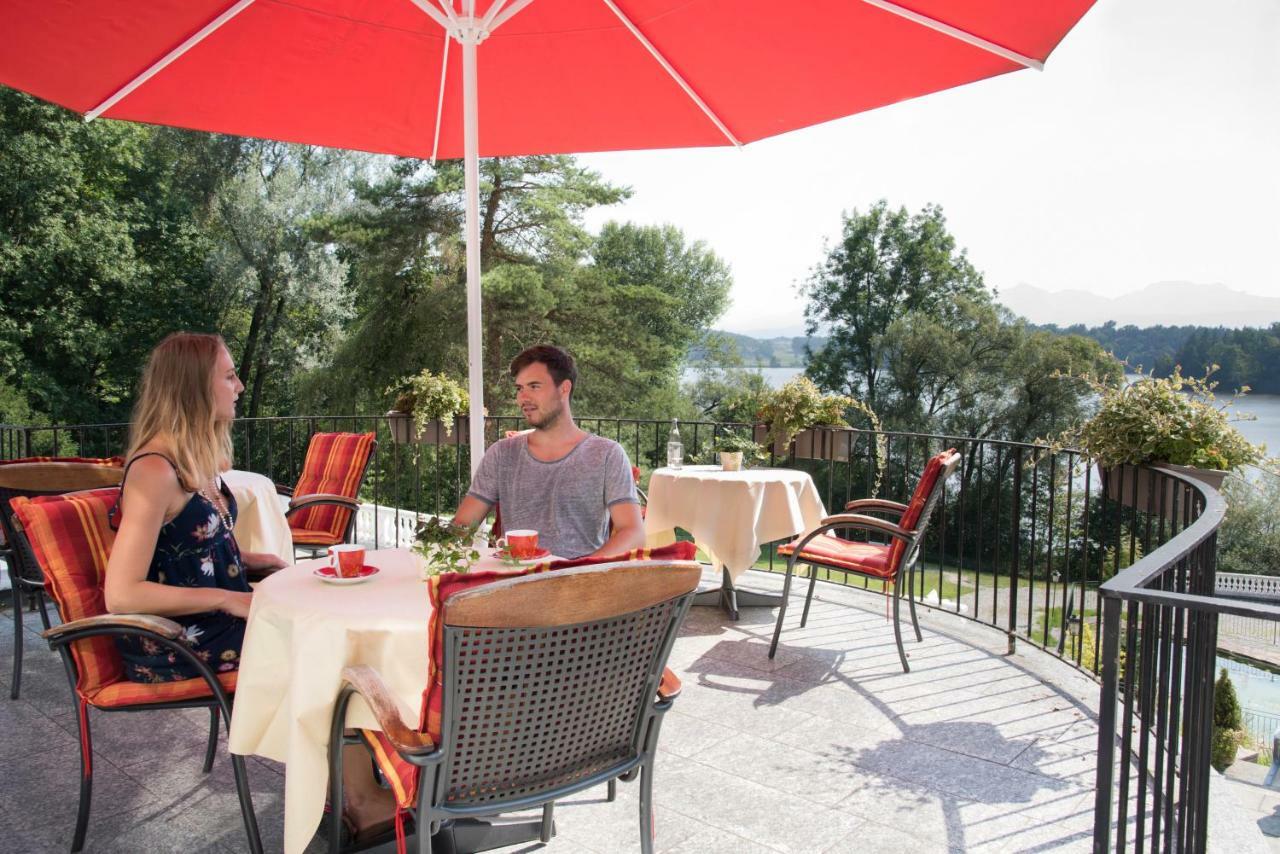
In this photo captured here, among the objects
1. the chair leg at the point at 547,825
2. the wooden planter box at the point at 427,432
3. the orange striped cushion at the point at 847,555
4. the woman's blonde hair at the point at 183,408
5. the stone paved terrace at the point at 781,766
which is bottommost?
the stone paved terrace at the point at 781,766

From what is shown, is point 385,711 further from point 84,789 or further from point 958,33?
point 958,33

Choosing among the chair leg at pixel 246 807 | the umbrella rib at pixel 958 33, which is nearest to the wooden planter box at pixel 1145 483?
the umbrella rib at pixel 958 33

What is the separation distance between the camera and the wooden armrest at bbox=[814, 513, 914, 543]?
378 cm

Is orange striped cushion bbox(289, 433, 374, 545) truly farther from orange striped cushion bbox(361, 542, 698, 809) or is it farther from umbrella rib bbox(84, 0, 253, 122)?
orange striped cushion bbox(361, 542, 698, 809)

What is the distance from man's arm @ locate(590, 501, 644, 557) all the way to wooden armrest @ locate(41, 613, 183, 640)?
45.9 inches

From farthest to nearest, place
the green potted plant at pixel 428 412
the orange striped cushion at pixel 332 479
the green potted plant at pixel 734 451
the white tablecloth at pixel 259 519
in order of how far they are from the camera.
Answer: the green potted plant at pixel 428 412 → the green potted plant at pixel 734 451 → the orange striped cushion at pixel 332 479 → the white tablecloth at pixel 259 519

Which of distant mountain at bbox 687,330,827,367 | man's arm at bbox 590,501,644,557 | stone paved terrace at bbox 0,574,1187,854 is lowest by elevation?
stone paved terrace at bbox 0,574,1187,854

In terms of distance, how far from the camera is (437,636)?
154 cm

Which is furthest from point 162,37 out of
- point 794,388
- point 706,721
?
point 794,388

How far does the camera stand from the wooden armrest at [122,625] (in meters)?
2.08

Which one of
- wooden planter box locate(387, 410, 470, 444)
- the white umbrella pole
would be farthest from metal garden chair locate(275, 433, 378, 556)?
the white umbrella pole

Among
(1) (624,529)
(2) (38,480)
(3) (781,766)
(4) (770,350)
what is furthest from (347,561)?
(4) (770,350)

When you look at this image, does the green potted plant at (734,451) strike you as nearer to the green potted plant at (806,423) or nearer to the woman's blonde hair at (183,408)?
the green potted plant at (806,423)

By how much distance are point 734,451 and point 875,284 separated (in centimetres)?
3111
